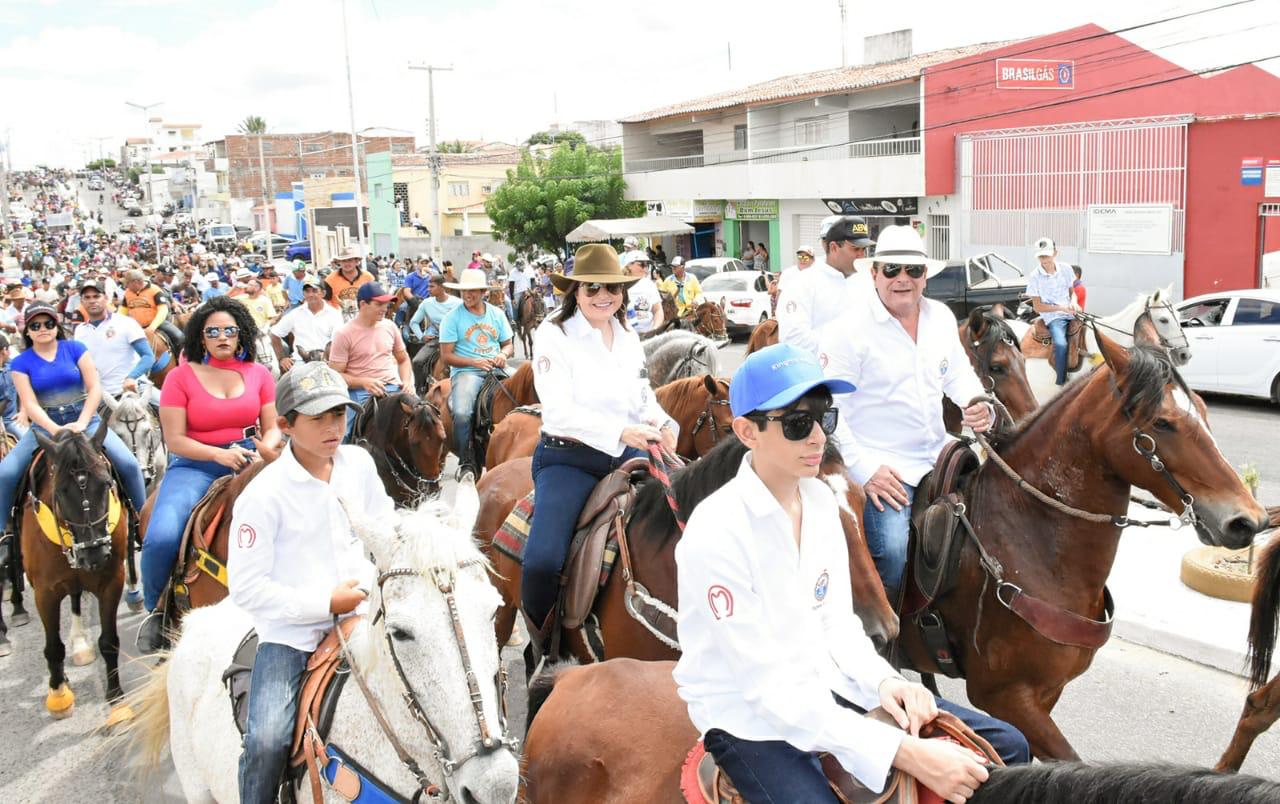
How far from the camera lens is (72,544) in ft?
23.5


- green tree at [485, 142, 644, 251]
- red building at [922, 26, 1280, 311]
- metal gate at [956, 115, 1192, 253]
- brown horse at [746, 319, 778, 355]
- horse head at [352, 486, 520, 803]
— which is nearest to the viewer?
horse head at [352, 486, 520, 803]

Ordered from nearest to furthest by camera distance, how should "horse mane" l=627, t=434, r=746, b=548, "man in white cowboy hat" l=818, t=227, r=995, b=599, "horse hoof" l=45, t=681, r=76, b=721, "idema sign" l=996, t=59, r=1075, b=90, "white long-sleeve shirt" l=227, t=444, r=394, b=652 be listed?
"white long-sleeve shirt" l=227, t=444, r=394, b=652, "horse mane" l=627, t=434, r=746, b=548, "man in white cowboy hat" l=818, t=227, r=995, b=599, "horse hoof" l=45, t=681, r=76, b=721, "idema sign" l=996, t=59, r=1075, b=90

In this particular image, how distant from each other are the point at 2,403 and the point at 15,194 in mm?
162150

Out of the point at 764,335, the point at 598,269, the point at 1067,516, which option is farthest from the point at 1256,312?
the point at 598,269

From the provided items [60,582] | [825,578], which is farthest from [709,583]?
[60,582]

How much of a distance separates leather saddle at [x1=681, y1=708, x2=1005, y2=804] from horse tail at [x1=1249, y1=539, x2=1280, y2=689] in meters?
3.31

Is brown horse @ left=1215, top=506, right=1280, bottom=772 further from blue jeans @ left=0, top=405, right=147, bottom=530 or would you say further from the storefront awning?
the storefront awning

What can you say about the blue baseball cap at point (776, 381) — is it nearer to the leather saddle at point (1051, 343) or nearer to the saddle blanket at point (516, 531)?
the saddle blanket at point (516, 531)

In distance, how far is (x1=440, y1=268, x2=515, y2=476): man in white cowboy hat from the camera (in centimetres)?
1106

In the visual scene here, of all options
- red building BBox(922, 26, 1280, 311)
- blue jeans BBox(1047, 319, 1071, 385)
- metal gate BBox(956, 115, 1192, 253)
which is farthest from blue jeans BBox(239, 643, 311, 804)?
metal gate BBox(956, 115, 1192, 253)

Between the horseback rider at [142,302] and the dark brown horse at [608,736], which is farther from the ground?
the horseback rider at [142,302]

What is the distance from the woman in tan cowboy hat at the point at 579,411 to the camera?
538 centimetres

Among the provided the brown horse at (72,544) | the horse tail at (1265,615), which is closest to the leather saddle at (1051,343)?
the horse tail at (1265,615)

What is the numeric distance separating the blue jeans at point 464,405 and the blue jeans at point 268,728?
7345 mm
